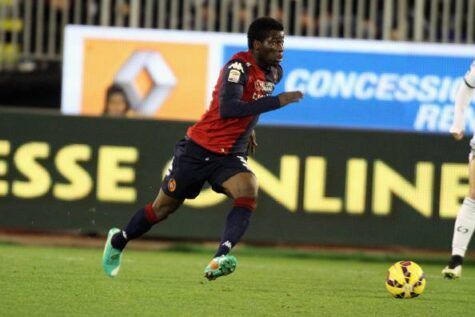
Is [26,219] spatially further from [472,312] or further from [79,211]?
[472,312]

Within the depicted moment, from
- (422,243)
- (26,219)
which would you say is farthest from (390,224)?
(26,219)

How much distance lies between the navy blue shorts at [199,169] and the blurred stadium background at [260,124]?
0.84m

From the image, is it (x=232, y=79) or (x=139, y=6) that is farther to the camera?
(x=139, y=6)

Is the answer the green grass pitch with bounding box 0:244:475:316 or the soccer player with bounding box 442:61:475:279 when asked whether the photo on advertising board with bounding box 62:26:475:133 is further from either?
the soccer player with bounding box 442:61:475:279

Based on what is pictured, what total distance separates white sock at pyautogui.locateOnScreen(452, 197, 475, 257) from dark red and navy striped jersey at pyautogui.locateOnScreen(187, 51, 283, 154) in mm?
2341

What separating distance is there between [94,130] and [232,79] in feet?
15.3

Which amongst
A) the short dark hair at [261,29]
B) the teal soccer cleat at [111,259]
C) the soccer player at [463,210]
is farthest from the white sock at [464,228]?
the teal soccer cleat at [111,259]

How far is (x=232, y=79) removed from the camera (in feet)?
30.2

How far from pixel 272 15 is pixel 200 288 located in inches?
307

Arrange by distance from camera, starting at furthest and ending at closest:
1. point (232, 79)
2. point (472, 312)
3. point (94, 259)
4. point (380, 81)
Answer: point (380, 81), point (94, 259), point (232, 79), point (472, 312)

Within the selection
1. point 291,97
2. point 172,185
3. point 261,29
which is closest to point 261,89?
point 261,29

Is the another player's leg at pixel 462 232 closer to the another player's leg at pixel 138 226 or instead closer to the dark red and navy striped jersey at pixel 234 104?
the dark red and navy striped jersey at pixel 234 104

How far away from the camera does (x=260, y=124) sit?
1357 centimetres

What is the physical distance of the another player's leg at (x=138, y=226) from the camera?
970cm
